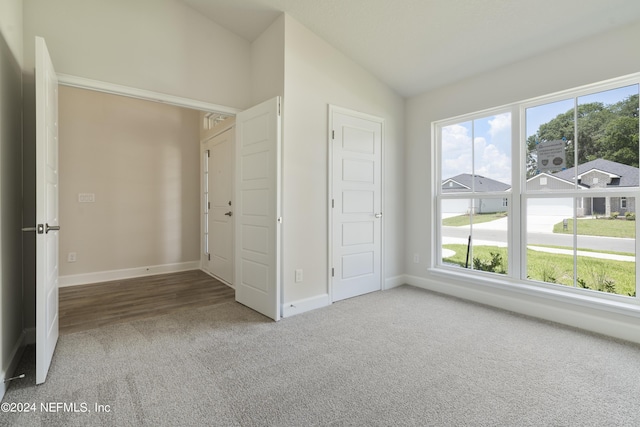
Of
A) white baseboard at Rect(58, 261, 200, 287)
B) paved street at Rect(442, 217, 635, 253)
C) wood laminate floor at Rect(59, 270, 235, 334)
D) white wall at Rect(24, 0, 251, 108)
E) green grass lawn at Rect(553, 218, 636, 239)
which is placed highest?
white wall at Rect(24, 0, 251, 108)

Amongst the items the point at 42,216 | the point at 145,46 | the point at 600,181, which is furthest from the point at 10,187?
the point at 600,181

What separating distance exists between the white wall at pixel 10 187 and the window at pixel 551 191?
13.3ft

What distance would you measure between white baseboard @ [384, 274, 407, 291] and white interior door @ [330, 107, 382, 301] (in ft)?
0.45

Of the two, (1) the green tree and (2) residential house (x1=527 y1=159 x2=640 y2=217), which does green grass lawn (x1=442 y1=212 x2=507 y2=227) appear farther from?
(1) the green tree

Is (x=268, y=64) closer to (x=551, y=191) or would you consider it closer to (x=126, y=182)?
(x=126, y=182)

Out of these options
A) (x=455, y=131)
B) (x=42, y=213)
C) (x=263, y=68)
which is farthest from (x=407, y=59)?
(x=42, y=213)

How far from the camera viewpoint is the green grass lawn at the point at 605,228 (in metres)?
2.49

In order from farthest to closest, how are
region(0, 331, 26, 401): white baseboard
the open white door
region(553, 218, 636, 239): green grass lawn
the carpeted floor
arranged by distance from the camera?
1. the open white door
2. region(553, 218, 636, 239): green grass lawn
3. region(0, 331, 26, 401): white baseboard
4. the carpeted floor

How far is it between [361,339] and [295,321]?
69 cm

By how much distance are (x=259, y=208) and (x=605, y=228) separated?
318cm

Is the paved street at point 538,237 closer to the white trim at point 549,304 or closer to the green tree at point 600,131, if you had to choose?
the white trim at point 549,304

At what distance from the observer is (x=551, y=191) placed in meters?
2.89

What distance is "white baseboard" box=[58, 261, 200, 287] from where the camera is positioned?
397cm

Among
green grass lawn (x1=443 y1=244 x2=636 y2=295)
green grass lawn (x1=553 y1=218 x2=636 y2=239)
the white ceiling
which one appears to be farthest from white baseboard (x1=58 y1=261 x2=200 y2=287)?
green grass lawn (x1=553 y1=218 x2=636 y2=239)
